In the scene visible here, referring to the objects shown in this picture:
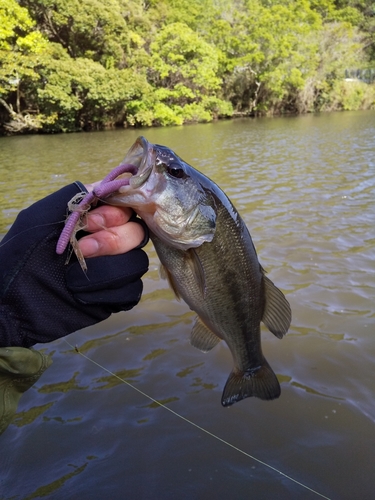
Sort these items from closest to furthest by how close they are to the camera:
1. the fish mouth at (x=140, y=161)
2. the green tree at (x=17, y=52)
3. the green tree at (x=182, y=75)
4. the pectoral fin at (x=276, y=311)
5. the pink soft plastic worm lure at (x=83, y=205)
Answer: the pink soft plastic worm lure at (x=83, y=205), the fish mouth at (x=140, y=161), the pectoral fin at (x=276, y=311), the green tree at (x=17, y=52), the green tree at (x=182, y=75)

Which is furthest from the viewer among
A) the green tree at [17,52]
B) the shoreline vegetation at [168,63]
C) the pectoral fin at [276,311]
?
the shoreline vegetation at [168,63]

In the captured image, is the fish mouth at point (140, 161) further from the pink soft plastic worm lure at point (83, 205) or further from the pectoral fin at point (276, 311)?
the pectoral fin at point (276, 311)

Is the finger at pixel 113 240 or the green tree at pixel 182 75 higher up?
the green tree at pixel 182 75

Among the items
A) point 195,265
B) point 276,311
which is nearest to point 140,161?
point 195,265

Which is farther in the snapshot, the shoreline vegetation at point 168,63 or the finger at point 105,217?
the shoreline vegetation at point 168,63

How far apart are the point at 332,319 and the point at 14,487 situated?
3237 millimetres

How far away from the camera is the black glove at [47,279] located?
1748 mm

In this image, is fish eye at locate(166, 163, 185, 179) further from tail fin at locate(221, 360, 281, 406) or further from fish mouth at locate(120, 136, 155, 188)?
tail fin at locate(221, 360, 281, 406)

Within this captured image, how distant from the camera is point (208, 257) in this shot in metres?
1.95

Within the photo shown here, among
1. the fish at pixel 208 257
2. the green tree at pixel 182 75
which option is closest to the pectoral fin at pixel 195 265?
the fish at pixel 208 257

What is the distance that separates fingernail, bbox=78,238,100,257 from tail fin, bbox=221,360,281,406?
1.24 meters

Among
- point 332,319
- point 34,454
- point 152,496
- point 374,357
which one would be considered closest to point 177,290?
Result: point 152,496

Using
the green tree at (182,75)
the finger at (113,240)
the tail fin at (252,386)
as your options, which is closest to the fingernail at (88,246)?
the finger at (113,240)

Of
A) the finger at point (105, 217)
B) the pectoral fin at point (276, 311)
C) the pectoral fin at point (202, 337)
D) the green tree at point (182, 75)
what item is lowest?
the pectoral fin at point (202, 337)
